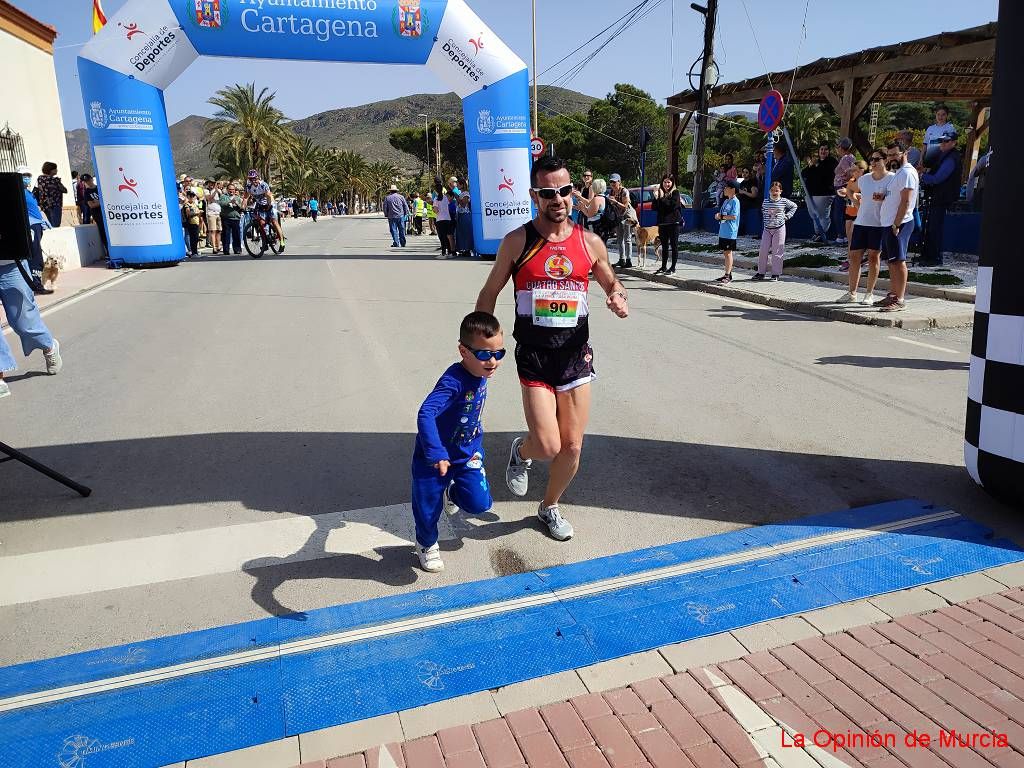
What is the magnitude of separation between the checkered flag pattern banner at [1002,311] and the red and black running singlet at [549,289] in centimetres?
213

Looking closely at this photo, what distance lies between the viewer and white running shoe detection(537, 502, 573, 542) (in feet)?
12.8

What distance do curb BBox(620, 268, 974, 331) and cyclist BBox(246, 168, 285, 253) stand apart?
36.1 feet

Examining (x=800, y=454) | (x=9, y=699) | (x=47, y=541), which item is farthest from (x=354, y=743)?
(x=800, y=454)

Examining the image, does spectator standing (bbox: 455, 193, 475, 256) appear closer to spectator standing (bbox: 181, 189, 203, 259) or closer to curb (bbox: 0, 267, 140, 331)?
spectator standing (bbox: 181, 189, 203, 259)

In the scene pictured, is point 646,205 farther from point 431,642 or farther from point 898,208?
point 431,642

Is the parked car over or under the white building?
under

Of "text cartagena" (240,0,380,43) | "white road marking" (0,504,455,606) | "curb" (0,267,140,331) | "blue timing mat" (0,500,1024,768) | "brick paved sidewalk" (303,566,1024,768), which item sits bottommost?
"brick paved sidewalk" (303,566,1024,768)

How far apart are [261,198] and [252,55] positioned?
3481 millimetres

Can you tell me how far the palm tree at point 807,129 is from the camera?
51781 mm

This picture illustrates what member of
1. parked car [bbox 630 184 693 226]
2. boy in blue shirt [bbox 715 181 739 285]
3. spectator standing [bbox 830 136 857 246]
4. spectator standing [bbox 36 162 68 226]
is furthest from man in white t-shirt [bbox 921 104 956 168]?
spectator standing [bbox 36 162 68 226]

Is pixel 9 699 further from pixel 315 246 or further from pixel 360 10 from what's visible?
pixel 315 246

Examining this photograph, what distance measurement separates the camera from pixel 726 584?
11.1ft

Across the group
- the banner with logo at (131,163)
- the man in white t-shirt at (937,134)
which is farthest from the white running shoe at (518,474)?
the banner with logo at (131,163)

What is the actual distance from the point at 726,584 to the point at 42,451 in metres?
4.66
